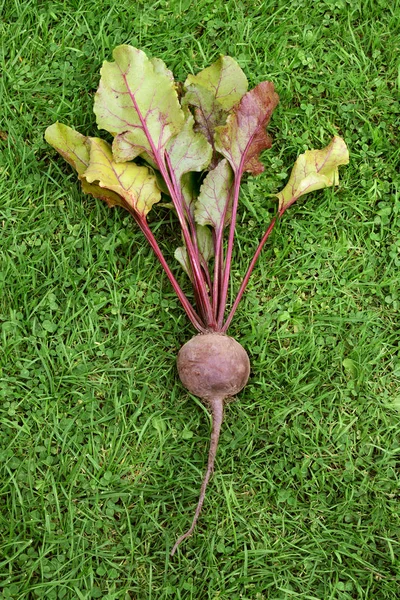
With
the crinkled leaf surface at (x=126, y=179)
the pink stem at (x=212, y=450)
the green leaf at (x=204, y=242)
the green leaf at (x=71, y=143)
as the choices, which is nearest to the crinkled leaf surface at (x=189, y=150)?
the crinkled leaf surface at (x=126, y=179)

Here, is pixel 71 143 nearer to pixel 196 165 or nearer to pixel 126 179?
pixel 126 179

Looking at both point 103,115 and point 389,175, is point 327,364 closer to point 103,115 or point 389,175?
point 389,175

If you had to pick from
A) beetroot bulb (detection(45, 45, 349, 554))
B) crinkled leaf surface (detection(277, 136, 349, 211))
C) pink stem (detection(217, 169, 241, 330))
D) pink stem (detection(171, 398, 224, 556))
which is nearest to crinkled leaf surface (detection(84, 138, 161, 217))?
beetroot bulb (detection(45, 45, 349, 554))

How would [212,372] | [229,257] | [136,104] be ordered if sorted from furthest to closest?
[229,257] < [136,104] < [212,372]

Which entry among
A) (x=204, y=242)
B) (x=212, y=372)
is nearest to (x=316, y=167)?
(x=204, y=242)

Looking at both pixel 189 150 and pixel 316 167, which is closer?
pixel 189 150

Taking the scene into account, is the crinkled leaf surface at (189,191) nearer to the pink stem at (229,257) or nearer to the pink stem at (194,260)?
the pink stem at (194,260)

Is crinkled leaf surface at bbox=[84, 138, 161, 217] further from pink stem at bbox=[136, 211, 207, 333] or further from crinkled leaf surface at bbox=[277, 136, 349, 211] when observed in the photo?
crinkled leaf surface at bbox=[277, 136, 349, 211]
